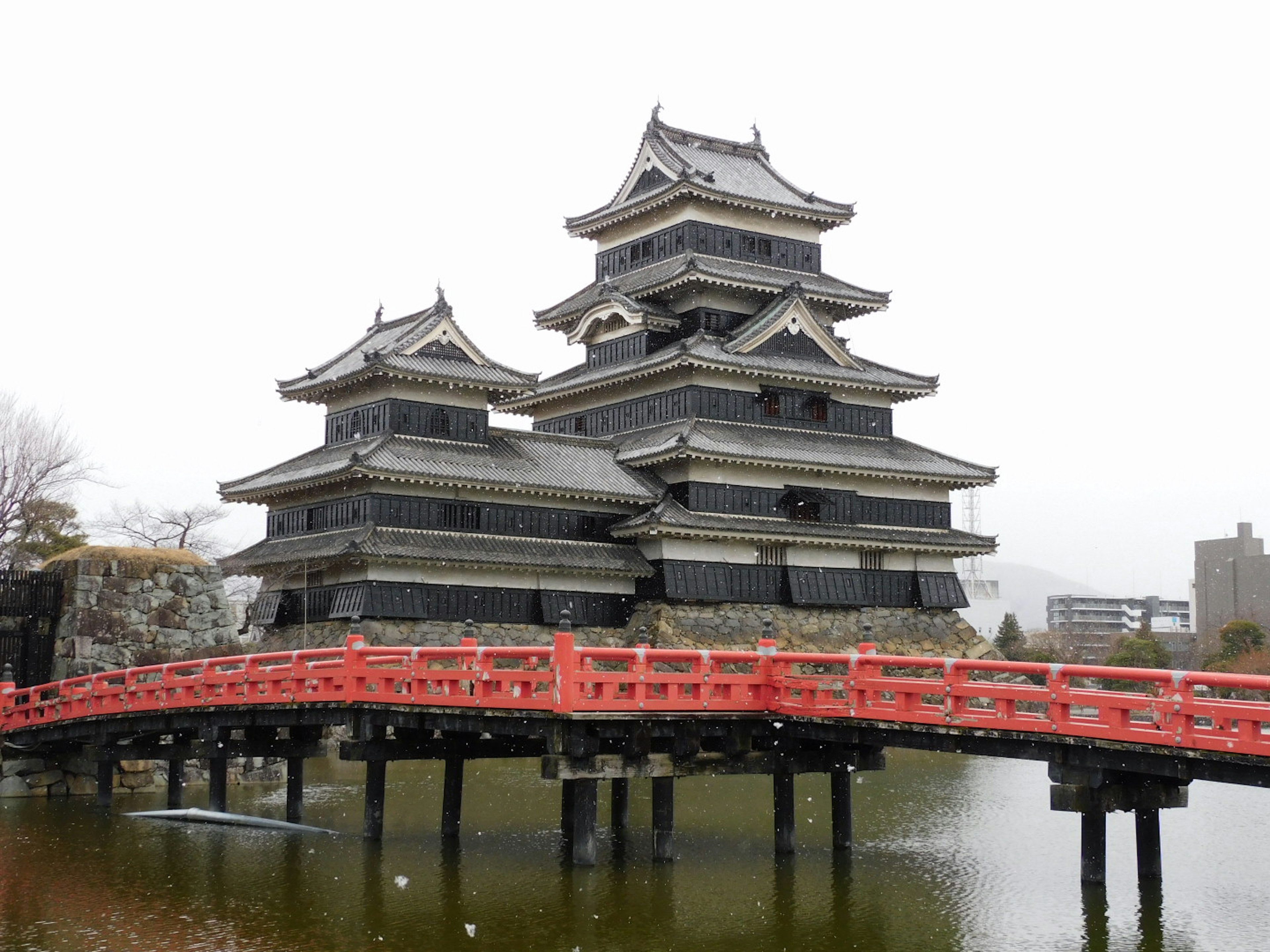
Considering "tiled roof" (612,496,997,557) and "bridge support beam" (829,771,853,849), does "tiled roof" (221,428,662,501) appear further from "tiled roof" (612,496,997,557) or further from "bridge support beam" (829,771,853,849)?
"bridge support beam" (829,771,853,849)

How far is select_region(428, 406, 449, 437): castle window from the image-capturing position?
155ft

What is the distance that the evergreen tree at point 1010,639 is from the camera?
78562 mm

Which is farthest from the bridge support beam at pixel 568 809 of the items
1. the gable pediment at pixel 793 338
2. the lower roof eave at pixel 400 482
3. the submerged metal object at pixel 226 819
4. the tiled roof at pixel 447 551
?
the gable pediment at pixel 793 338

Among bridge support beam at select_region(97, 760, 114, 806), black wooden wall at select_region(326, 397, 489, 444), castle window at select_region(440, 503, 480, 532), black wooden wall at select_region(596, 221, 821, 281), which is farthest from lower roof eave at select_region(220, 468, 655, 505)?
bridge support beam at select_region(97, 760, 114, 806)

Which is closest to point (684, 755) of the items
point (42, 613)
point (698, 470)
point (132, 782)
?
point (132, 782)

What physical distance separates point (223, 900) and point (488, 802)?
12540mm

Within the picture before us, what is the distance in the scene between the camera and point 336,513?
4644 cm

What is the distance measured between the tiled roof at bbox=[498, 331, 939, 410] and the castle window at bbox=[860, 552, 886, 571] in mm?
6459

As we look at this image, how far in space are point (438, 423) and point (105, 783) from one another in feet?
55.8

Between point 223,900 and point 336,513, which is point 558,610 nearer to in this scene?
point 336,513

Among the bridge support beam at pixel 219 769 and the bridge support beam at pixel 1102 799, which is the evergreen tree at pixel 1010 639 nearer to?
Result: the bridge support beam at pixel 219 769

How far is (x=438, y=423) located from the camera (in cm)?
4753

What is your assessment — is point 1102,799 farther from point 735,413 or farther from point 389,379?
point 735,413

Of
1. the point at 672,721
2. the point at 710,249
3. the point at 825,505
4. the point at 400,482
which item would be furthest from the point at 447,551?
the point at 672,721
